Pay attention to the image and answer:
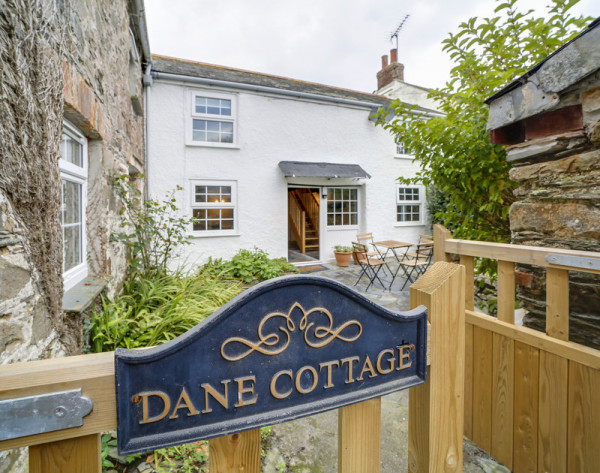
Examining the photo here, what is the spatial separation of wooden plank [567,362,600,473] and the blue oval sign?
1.16 metres

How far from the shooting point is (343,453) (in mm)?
874

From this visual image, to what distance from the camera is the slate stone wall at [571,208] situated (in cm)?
174

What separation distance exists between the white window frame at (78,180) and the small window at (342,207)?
22.0 feet

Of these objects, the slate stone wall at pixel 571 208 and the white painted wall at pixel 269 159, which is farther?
the white painted wall at pixel 269 159

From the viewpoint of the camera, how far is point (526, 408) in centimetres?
174

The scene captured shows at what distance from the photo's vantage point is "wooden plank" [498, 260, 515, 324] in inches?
71.0

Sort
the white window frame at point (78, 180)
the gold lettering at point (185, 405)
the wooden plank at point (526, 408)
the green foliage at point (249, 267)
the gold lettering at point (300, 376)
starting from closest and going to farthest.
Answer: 1. the gold lettering at point (185, 405)
2. the gold lettering at point (300, 376)
3. the wooden plank at point (526, 408)
4. the white window frame at point (78, 180)
5. the green foliage at point (249, 267)

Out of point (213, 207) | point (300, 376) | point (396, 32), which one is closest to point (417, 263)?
point (213, 207)

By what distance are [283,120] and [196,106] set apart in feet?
7.38

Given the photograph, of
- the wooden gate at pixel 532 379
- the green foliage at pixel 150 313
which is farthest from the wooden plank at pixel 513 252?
the green foliage at pixel 150 313

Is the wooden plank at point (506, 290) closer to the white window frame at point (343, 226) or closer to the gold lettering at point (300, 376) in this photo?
the gold lettering at point (300, 376)

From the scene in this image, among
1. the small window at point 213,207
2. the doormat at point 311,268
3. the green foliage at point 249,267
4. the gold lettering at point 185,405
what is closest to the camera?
the gold lettering at point 185,405

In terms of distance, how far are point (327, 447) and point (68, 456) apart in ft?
6.48

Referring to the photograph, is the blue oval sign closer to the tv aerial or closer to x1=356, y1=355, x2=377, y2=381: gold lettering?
x1=356, y1=355, x2=377, y2=381: gold lettering
